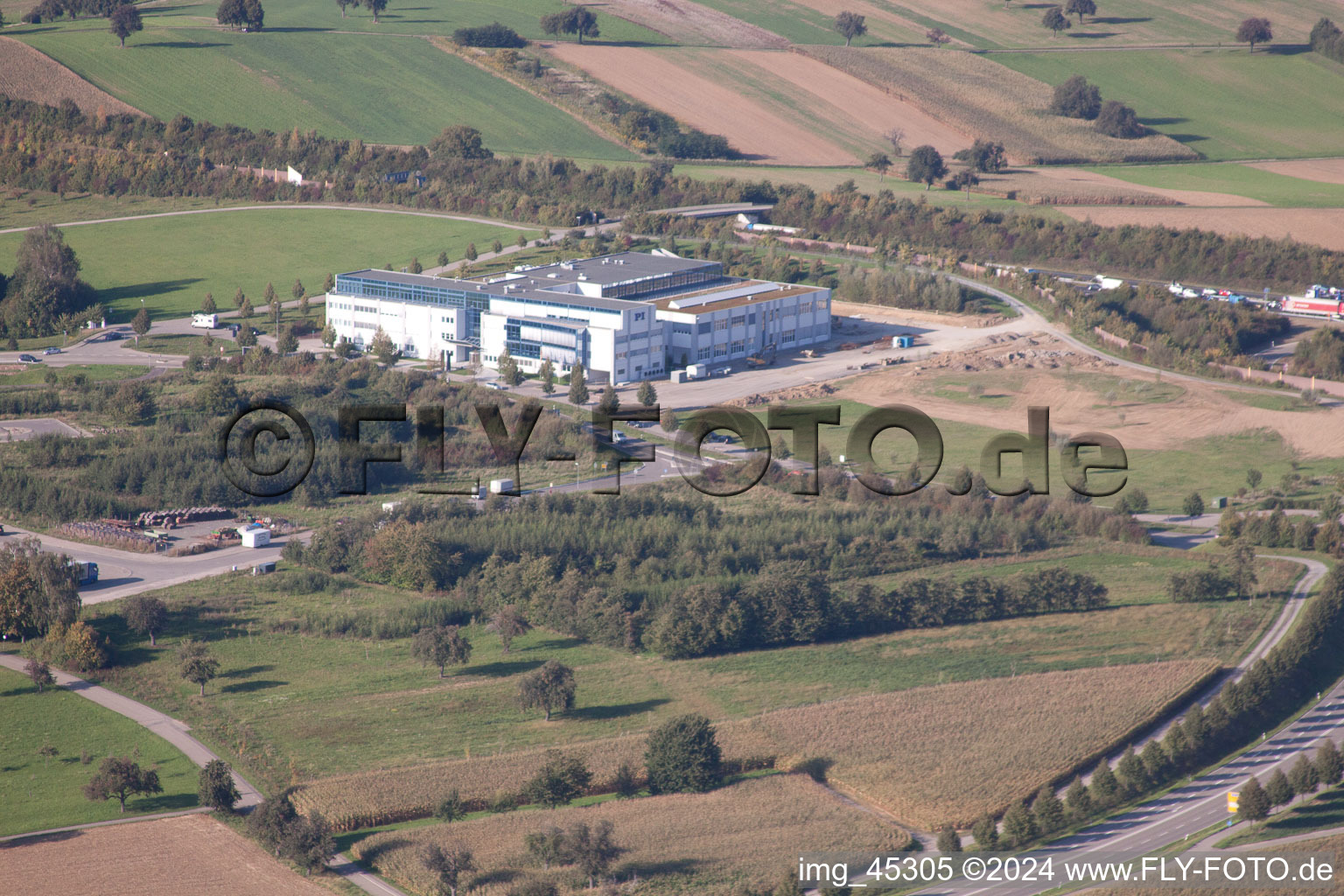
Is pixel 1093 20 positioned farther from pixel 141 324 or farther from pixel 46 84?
pixel 141 324

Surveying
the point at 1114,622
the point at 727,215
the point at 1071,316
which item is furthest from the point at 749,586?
the point at 727,215

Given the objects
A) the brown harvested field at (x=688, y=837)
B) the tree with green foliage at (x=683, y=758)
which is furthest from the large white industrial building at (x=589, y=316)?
the brown harvested field at (x=688, y=837)

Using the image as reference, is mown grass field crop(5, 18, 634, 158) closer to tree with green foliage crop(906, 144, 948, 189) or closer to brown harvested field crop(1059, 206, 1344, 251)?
tree with green foliage crop(906, 144, 948, 189)

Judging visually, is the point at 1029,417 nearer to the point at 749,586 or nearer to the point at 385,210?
the point at 749,586

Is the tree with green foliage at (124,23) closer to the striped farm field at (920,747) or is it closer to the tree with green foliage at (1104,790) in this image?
the striped farm field at (920,747)

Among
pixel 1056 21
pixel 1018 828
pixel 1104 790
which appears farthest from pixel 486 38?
pixel 1018 828

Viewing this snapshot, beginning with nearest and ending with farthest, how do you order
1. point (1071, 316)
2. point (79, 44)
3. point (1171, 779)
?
point (1171, 779) → point (1071, 316) → point (79, 44)
